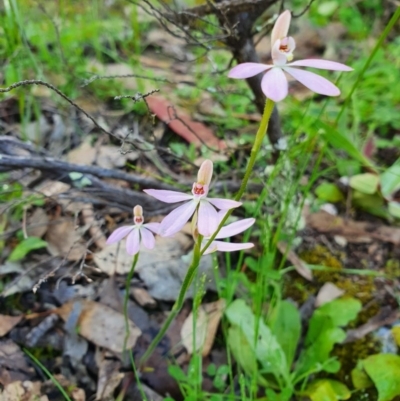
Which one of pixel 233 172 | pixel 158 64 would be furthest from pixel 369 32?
pixel 233 172

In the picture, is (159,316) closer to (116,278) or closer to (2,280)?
(116,278)

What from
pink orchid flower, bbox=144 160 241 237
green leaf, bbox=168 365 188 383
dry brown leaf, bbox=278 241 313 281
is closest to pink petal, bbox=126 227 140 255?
pink orchid flower, bbox=144 160 241 237

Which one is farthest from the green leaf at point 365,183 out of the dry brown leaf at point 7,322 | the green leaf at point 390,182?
the dry brown leaf at point 7,322

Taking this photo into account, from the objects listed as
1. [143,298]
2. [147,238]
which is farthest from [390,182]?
[147,238]

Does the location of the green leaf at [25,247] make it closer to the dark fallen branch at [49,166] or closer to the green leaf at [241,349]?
the dark fallen branch at [49,166]

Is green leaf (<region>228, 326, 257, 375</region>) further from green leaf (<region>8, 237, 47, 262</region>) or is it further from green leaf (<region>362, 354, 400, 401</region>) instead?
green leaf (<region>8, 237, 47, 262</region>)

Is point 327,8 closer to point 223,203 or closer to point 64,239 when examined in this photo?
point 64,239
